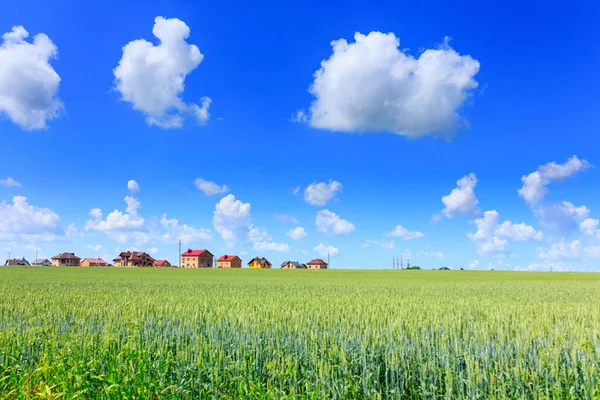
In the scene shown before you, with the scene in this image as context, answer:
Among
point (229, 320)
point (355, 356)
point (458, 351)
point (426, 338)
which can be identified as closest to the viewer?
point (355, 356)

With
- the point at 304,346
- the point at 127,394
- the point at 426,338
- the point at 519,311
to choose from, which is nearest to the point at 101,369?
the point at 127,394

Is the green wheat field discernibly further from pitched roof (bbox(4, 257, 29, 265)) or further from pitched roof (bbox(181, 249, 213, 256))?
pitched roof (bbox(4, 257, 29, 265))

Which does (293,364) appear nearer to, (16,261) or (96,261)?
(96,261)

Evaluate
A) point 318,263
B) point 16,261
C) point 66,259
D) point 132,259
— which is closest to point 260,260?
point 318,263

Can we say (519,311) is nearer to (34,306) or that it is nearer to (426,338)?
(426,338)

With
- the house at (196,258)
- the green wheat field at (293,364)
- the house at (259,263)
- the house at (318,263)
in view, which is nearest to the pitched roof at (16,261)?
the house at (196,258)

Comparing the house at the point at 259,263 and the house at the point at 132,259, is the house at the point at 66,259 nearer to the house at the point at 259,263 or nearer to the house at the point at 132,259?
the house at the point at 132,259

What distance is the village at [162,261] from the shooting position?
142 metres

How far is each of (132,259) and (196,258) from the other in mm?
21267

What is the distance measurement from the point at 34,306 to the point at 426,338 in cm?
1284

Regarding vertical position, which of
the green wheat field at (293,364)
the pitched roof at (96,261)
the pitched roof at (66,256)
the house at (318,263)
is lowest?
the house at (318,263)

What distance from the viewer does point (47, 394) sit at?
17.2 ft

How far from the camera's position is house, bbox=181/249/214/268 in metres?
144

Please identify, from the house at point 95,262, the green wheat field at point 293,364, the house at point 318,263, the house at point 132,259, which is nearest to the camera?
the green wheat field at point 293,364
